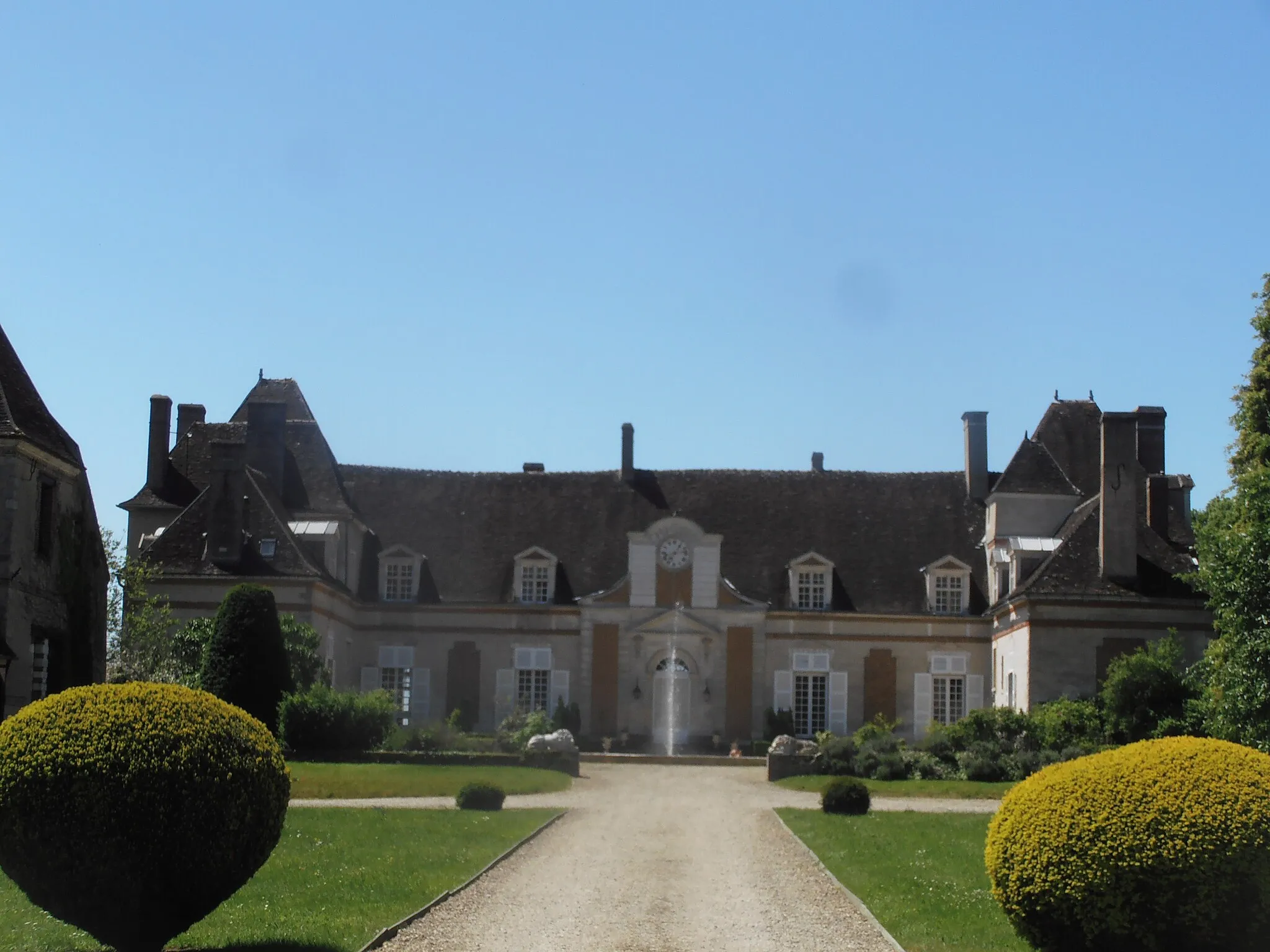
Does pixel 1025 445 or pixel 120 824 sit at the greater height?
pixel 1025 445

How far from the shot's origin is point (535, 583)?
38.0 meters

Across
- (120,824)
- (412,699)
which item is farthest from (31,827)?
(412,699)

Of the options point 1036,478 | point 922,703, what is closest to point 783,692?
point 922,703

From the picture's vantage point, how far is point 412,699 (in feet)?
123

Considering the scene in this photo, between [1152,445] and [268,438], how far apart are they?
20.7 metres

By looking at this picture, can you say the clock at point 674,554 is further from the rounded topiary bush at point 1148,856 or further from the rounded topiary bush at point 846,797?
the rounded topiary bush at point 1148,856

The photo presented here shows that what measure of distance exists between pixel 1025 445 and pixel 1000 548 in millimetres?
2622

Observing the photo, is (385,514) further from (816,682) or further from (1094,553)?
(1094,553)

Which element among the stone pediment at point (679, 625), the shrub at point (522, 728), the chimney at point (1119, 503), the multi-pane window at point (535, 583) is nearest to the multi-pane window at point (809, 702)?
the stone pediment at point (679, 625)

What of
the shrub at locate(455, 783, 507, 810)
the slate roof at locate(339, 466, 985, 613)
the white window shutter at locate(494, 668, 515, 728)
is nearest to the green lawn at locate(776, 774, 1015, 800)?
the shrub at locate(455, 783, 507, 810)

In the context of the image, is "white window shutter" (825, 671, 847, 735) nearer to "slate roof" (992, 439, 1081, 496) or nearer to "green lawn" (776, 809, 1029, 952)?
"slate roof" (992, 439, 1081, 496)

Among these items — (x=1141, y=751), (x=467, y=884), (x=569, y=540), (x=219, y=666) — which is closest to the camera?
(x=1141, y=751)

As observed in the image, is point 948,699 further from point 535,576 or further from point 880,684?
point 535,576

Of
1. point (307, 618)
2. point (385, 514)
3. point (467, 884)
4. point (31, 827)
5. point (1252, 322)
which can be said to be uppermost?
point (1252, 322)
